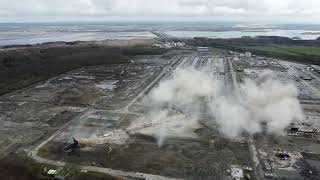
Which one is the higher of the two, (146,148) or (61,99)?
(61,99)

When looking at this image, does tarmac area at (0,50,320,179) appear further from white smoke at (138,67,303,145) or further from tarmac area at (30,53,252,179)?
white smoke at (138,67,303,145)

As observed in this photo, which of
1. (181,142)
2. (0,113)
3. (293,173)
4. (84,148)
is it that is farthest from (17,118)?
(293,173)

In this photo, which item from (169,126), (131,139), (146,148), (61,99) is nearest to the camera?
(146,148)

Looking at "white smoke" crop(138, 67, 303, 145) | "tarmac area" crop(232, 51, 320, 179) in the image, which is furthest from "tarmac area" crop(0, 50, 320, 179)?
"white smoke" crop(138, 67, 303, 145)

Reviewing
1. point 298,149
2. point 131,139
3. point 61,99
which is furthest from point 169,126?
point 61,99

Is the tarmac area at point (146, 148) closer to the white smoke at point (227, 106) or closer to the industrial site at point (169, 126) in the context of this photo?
the industrial site at point (169, 126)

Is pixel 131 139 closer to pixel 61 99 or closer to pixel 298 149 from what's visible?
pixel 298 149

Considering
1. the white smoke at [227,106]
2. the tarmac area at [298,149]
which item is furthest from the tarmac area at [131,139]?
the white smoke at [227,106]
